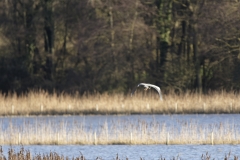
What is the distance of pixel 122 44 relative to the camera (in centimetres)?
3759

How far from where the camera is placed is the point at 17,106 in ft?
104

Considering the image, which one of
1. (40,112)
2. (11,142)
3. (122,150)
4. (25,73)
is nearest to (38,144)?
(11,142)

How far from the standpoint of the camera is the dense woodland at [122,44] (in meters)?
35.8

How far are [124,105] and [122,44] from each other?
22.0 feet

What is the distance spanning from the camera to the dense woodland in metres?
35.8

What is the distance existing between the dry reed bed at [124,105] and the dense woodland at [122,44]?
14.4 feet

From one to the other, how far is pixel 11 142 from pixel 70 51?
21612 millimetres

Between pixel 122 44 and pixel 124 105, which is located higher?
pixel 122 44

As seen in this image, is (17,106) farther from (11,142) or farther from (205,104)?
(11,142)

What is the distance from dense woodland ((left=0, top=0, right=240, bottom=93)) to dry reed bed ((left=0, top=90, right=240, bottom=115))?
4.38m

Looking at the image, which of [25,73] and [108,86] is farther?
[25,73]

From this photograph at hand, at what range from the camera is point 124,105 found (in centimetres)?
3147

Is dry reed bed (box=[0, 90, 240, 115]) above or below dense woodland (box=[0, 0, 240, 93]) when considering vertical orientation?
below

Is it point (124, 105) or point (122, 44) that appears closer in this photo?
point (124, 105)
